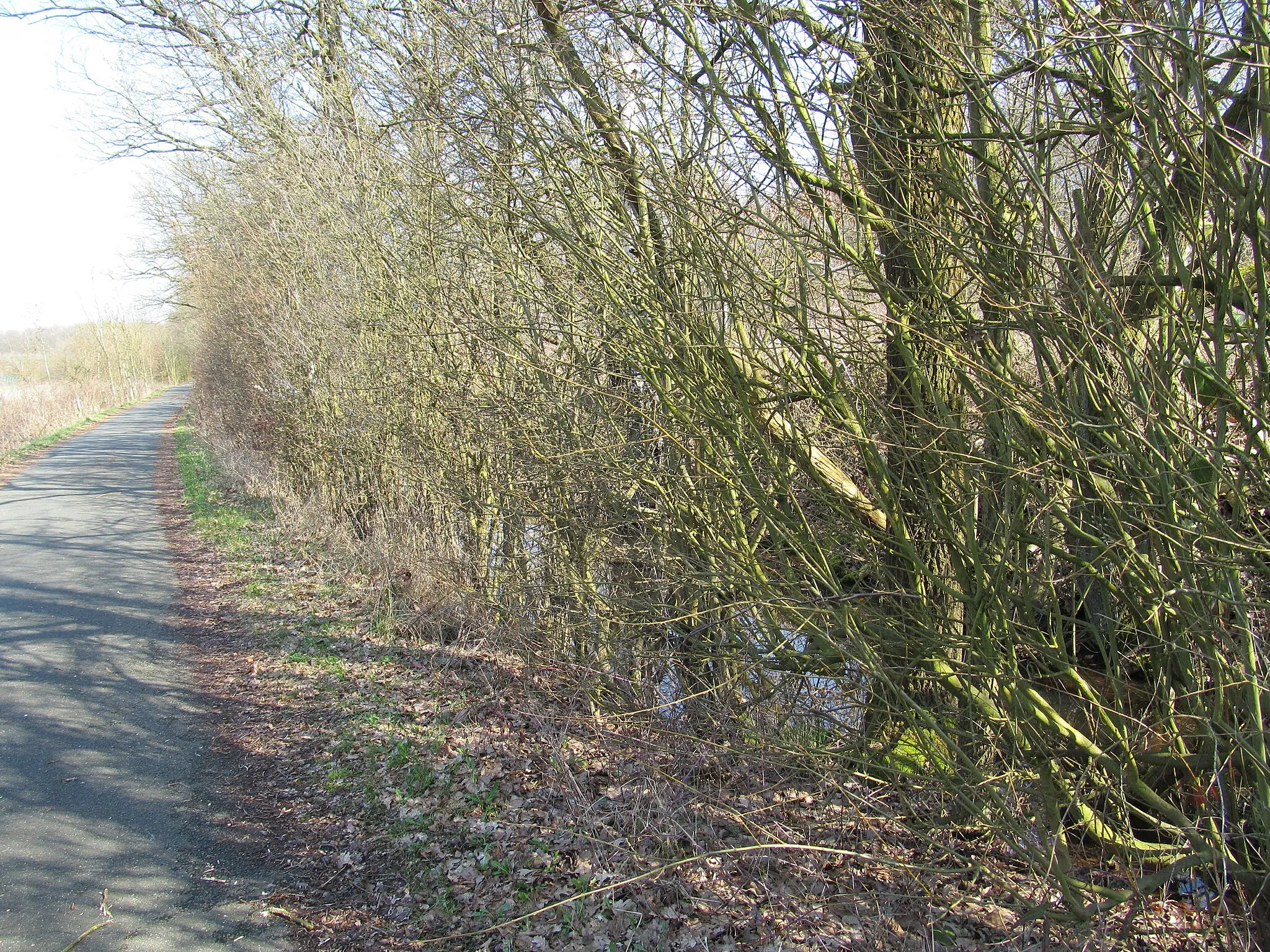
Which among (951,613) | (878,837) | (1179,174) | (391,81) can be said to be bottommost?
(878,837)

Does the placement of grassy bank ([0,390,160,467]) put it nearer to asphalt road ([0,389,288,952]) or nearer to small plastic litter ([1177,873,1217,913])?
asphalt road ([0,389,288,952])

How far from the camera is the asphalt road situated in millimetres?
4117

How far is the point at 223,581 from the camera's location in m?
10.5

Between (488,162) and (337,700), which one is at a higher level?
(488,162)

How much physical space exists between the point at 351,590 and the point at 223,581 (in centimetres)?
207

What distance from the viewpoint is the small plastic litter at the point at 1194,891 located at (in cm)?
333

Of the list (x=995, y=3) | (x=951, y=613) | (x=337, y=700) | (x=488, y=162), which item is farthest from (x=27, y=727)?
(x=995, y=3)

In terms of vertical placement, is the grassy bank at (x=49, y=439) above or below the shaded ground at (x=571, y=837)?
above

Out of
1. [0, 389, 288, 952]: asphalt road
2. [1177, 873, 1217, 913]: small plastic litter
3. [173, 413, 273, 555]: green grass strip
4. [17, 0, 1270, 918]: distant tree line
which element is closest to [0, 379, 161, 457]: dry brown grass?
[173, 413, 273, 555]: green grass strip

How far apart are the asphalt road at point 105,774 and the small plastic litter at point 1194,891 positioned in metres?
4.04

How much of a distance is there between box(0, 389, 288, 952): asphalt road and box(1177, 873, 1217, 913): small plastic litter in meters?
4.04

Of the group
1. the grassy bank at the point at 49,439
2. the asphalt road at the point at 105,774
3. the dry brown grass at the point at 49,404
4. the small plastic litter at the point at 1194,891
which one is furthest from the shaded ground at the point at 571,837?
the dry brown grass at the point at 49,404

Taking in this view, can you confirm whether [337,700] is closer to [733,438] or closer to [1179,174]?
[733,438]

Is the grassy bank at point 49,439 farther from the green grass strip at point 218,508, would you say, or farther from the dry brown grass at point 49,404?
the green grass strip at point 218,508
